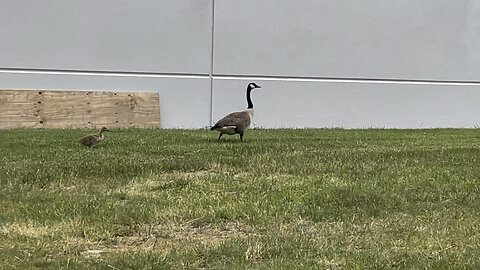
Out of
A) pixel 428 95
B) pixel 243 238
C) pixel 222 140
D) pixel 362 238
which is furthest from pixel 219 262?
pixel 428 95

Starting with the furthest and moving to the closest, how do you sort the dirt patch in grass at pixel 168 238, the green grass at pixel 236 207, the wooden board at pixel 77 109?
1. the wooden board at pixel 77 109
2. the dirt patch in grass at pixel 168 238
3. the green grass at pixel 236 207

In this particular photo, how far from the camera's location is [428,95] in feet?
58.8

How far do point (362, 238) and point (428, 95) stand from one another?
43.0ft

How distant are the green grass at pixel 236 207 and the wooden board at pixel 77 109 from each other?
3.84 meters

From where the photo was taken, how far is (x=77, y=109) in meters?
15.0

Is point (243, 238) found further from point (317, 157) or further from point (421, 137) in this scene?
point (421, 137)

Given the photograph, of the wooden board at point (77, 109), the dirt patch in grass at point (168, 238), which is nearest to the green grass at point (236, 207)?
the dirt patch in grass at point (168, 238)

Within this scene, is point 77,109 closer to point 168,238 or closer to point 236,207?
point 236,207

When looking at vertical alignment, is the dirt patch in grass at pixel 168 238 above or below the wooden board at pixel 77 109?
above

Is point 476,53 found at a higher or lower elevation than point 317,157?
higher

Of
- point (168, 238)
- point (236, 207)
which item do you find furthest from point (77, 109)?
point (168, 238)

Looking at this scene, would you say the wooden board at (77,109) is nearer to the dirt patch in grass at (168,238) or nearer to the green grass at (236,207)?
the green grass at (236,207)

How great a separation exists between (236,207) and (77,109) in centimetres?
931

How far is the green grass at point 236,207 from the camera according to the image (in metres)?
4.99
